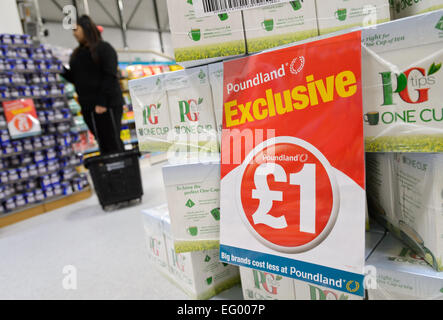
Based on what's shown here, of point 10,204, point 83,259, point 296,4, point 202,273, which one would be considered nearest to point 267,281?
point 202,273

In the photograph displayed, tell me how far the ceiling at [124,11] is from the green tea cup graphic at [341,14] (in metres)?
0.43

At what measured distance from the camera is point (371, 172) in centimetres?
90

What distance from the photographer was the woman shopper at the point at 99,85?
2.48 metres

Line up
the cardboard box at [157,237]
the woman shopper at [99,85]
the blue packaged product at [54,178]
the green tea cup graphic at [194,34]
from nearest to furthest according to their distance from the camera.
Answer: the green tea cup graphic at [194,34]
the cardboard box at [157,237]
the woman shopper at [99,85]
the blue packaged product at [54,178]

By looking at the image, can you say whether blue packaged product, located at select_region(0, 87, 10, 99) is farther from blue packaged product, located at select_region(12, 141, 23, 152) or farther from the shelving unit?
blue packaged product, located at select_region(12, 141, 23, 152)

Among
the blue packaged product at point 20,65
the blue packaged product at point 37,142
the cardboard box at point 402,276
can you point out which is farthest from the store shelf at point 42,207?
the cardboard box at point 402,276

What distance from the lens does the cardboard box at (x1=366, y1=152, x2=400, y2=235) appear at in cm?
81

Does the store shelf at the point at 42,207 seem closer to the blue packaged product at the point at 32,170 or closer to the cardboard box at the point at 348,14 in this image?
the blue packaged product at the point at 32,170

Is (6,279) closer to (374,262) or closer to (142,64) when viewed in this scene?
(374,262)

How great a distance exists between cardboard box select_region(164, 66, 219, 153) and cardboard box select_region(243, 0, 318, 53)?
171 mm

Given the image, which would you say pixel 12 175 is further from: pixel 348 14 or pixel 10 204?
pixel 348 14

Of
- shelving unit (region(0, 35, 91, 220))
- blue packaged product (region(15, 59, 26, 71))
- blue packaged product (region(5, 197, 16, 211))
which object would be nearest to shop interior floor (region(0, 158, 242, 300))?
blue packaged product (region(5, 197, 16, 211))

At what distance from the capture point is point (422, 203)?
710mm
